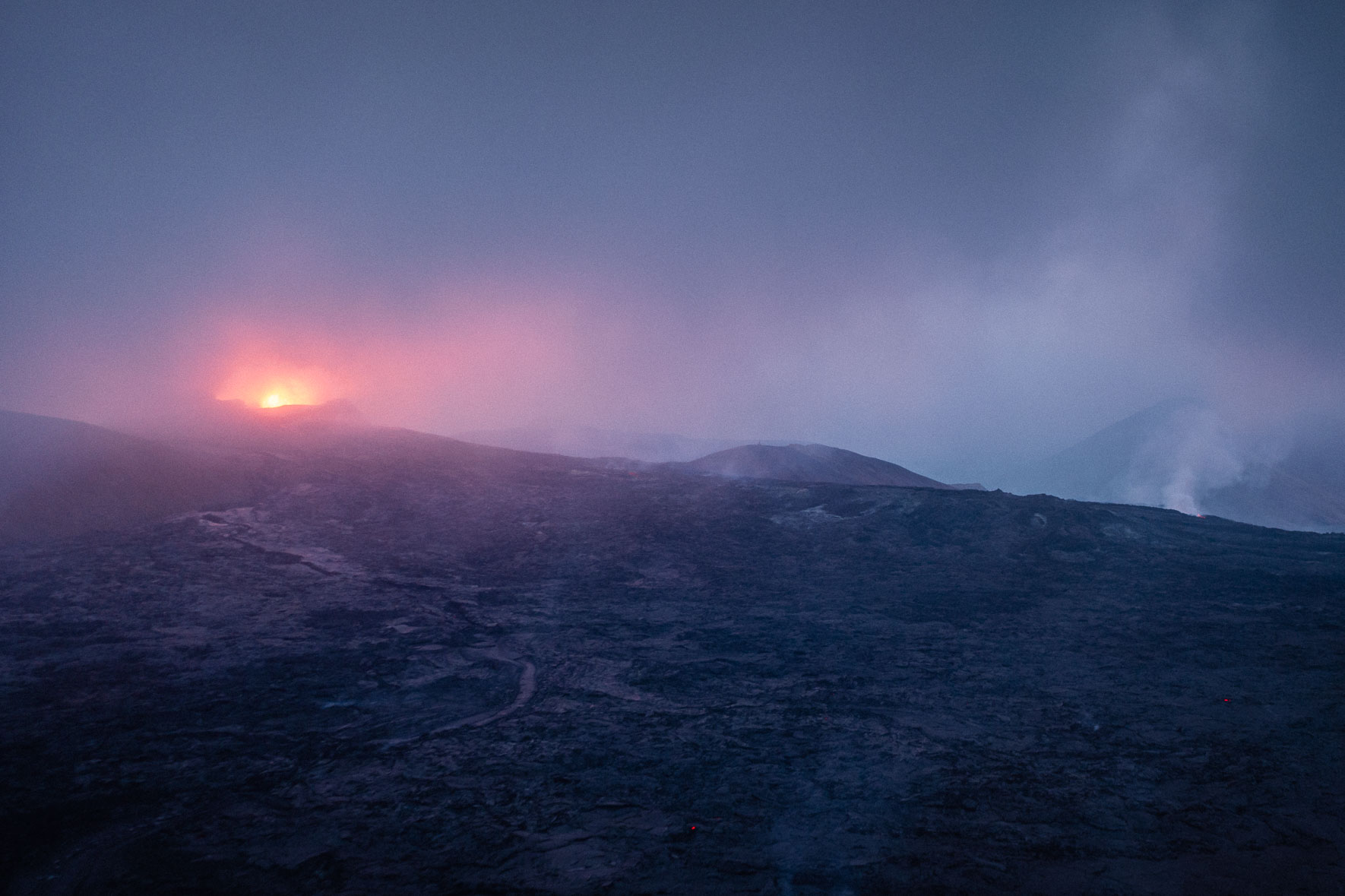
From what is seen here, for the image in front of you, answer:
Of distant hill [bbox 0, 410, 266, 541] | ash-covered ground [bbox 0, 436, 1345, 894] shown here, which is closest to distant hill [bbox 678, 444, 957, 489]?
ash-covered ground [bbox 0, 436, 1345, 894]

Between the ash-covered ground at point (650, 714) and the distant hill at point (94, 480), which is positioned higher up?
the distant hill at point (94, 480)

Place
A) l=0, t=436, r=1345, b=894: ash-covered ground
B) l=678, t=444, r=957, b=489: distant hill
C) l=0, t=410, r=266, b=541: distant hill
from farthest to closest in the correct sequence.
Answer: l=678, t=444, r=957, b=489: distant hill → l=0, t=410, r=266, b=541: distant hill → l=0, t=436, r=1345, b=894: ash-covered ground

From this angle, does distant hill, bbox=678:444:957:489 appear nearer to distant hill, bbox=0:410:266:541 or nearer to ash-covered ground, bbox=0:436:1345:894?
ash-covered ground, bbox=0:436:1345:894

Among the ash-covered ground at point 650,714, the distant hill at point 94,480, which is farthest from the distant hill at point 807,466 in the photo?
the distant hill at point 94,480

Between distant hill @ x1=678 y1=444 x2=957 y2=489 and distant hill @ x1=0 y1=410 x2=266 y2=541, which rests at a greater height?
distant hill @ x1=678 y1=444 x2=957 y2=489

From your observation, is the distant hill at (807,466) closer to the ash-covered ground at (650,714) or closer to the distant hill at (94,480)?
the ash-covered ground at (650,714)

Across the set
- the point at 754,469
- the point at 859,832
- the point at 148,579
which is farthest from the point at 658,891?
the point at 754,469
